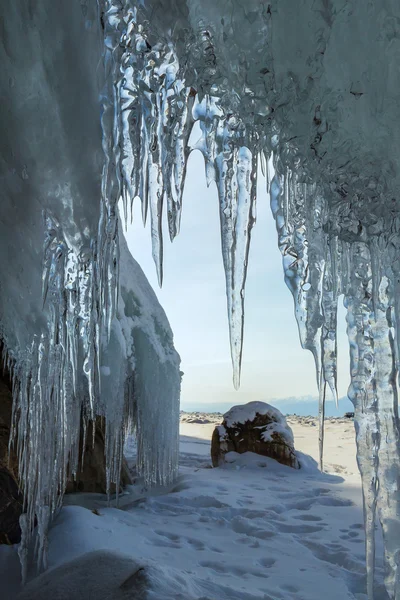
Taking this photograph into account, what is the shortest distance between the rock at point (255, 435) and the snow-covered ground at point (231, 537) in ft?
2.75

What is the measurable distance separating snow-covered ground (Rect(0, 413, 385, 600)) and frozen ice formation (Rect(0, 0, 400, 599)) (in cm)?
117

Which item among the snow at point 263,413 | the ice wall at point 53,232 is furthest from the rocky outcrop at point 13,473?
the snow at point 263,413

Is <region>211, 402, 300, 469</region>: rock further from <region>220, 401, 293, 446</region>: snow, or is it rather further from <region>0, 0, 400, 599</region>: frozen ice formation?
<region>0, 0, 400, 599</region>: frozen ice formation

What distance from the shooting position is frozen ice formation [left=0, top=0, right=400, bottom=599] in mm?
1540

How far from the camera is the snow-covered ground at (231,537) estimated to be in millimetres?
2756

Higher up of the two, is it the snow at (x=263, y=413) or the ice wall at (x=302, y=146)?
the ice wall at (x=302, y=146)

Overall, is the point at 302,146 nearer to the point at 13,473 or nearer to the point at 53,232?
the point at 53,232

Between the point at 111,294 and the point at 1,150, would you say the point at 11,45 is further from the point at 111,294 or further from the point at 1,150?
the point at 111,294

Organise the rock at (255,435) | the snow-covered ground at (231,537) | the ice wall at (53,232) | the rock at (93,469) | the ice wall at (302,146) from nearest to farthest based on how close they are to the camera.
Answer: the ice wall at (302,146), the ice wall at (53,232), the snow-covered ground at (231,537), the rock at (93,469), the rock at (255,435)

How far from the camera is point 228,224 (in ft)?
5.63

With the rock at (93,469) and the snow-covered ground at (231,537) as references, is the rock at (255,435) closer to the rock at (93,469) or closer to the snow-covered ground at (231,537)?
the snow-covered ground at (231,537)

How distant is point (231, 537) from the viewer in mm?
3891

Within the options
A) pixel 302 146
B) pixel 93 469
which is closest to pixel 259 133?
pixel 302 146

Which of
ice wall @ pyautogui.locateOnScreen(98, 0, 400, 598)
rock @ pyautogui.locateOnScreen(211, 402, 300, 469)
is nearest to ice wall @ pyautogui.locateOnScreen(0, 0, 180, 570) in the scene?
ice wall @ pyautogui.locateOnScreen(98, 0, 400, 598)
